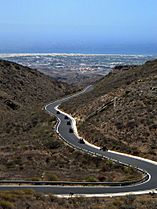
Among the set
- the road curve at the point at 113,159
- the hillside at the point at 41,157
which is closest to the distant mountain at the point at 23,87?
the hillside at the point at 41,157

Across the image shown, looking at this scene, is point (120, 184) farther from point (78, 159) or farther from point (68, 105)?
point (68, 105)

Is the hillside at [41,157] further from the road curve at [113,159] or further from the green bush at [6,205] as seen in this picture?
the green bush at [6,205]

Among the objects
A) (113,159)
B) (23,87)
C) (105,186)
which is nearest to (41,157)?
(113,159)

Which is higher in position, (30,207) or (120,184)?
(30,207)

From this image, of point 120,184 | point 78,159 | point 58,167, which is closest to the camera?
point 120,184

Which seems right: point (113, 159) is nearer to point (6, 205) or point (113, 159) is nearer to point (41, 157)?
point (41, 157)

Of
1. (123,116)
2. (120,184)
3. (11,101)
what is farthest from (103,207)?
(11,101)

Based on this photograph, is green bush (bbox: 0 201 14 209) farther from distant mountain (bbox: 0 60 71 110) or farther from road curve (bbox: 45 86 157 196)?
distant mountain (bbox: 0 60 71 110)

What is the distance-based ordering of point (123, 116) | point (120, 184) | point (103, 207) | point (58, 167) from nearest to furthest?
1. point (103, 207)
2. point (120, 184)
3. point (58, 167)
4. point (123, 116)
